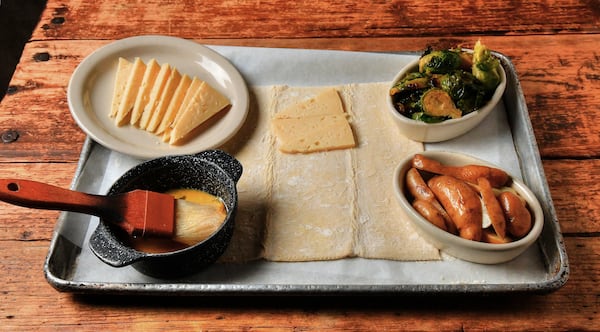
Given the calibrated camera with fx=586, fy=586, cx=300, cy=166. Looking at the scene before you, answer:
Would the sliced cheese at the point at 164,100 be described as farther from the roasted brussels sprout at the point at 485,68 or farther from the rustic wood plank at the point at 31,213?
the roasted brussels sprout at the point at 485,68

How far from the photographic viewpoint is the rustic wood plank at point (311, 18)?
2270 mm

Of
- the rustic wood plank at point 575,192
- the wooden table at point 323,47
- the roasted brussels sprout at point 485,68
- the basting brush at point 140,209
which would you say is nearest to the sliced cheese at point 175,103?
the wooden table at point 323,47

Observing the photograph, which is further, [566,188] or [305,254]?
[566,188]

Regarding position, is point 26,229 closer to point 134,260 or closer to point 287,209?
point 134,260

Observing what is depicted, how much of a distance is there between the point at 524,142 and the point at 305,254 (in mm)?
776

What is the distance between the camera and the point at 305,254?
1.60 meters

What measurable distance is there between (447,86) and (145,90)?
0.98m

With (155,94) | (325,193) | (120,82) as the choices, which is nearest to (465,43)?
(325,193)

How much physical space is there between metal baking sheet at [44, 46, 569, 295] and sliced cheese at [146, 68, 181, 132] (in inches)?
5.6

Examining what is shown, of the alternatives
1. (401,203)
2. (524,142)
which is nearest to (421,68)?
(524,142)

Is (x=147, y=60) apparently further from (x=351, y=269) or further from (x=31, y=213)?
(x=351, y=269)

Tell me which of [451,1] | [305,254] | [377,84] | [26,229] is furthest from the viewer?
[451,1]

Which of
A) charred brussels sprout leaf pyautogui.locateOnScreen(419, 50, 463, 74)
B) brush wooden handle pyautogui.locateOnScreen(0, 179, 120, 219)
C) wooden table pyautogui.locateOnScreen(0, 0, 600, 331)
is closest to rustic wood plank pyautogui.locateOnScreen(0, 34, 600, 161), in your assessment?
Result: wooden table pyautogui.locateOnScreen(0, 0, 600, 331)

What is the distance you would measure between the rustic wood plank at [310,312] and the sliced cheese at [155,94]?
627 millimetres
